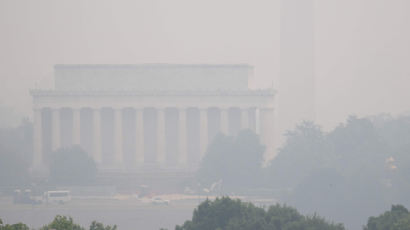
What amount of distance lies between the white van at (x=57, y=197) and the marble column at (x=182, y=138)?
4108cm

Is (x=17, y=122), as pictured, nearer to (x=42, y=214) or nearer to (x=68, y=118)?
(x=68, y=118)

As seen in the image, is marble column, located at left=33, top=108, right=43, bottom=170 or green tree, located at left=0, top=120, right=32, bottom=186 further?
marble column, located at left=33, top=108, right=43, bottom=170

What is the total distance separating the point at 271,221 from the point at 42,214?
38.8 meters

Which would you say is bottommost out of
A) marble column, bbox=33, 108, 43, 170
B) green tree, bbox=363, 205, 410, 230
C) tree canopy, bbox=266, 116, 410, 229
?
green tree, bbox=363, 205, 410, 230

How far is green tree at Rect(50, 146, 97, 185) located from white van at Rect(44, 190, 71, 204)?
477 inches

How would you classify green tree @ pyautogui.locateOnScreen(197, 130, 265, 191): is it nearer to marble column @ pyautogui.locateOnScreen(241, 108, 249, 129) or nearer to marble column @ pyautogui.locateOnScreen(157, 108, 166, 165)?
marble column @ pyautogui.locateOnScreen(241, 108, 249, 129)

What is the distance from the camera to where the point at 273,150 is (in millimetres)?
144875

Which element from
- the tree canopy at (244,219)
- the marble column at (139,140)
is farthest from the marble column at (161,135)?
the tree canopy at (244,219)

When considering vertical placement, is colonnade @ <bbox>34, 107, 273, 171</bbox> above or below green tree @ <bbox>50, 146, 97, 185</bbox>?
above

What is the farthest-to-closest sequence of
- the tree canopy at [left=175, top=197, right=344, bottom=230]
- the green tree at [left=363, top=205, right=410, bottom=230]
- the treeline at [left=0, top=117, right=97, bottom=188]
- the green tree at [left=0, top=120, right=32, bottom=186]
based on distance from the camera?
the green tree at [left=0, top=120, right=32, bottom=186]
the treeline at [left=0, top=117, right=97, bottom=188]
the tree canopy at [left=175, top=197, right=344, bottom=230]
the green tree at [left=363, top=205, right=410, bottom=230]

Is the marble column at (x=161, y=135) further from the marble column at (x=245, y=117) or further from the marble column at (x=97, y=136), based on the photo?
the marble column at (x=245, y=117)

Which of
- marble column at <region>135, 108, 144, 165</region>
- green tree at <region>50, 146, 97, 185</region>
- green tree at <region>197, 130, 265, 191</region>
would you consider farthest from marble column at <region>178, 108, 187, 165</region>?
green tree at <region>50, 146, 97, 185</region>

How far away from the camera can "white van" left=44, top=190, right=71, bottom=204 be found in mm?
102306

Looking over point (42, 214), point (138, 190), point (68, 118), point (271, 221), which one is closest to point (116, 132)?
point (68, 118)
